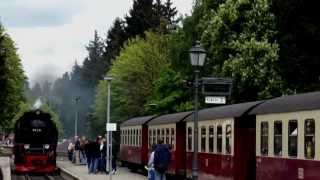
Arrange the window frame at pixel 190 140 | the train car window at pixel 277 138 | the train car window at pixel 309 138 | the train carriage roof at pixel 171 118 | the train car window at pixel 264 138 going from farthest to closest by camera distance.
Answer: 1. the train carriage roof at pixel 171 118
2. the window frame at pixel 190 140
3. the train car window at pixel 264 138
4. the train car window at pixel 277 138
5. the train car window at pixel 309 138

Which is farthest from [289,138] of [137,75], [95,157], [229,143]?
[137,75]

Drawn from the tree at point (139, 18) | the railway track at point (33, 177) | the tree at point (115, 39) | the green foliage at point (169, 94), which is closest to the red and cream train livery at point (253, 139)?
the railway track at point (33, 177)

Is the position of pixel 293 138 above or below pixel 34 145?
above

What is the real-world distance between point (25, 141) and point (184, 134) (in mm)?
12847

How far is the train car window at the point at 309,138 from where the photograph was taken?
57.5ft

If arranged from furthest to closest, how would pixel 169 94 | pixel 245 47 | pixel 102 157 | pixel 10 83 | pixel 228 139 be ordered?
pixel 10 83, pixel 169 94, pixel 245 47, pixel 102 157, pixel 228 139

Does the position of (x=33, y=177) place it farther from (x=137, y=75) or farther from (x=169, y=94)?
(x=137, y=75)

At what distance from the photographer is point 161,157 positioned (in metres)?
26.1

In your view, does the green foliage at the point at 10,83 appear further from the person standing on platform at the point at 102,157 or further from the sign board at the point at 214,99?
the sign board at the point at 214,99

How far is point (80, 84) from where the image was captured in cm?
14675

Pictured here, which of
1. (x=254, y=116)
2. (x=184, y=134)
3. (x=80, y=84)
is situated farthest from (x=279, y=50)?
(x=80, y=84)

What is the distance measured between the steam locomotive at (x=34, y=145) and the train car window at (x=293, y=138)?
26.2 metres

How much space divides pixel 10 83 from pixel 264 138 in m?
64.1

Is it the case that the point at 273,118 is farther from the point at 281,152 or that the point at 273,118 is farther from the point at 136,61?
the point at 136,61
